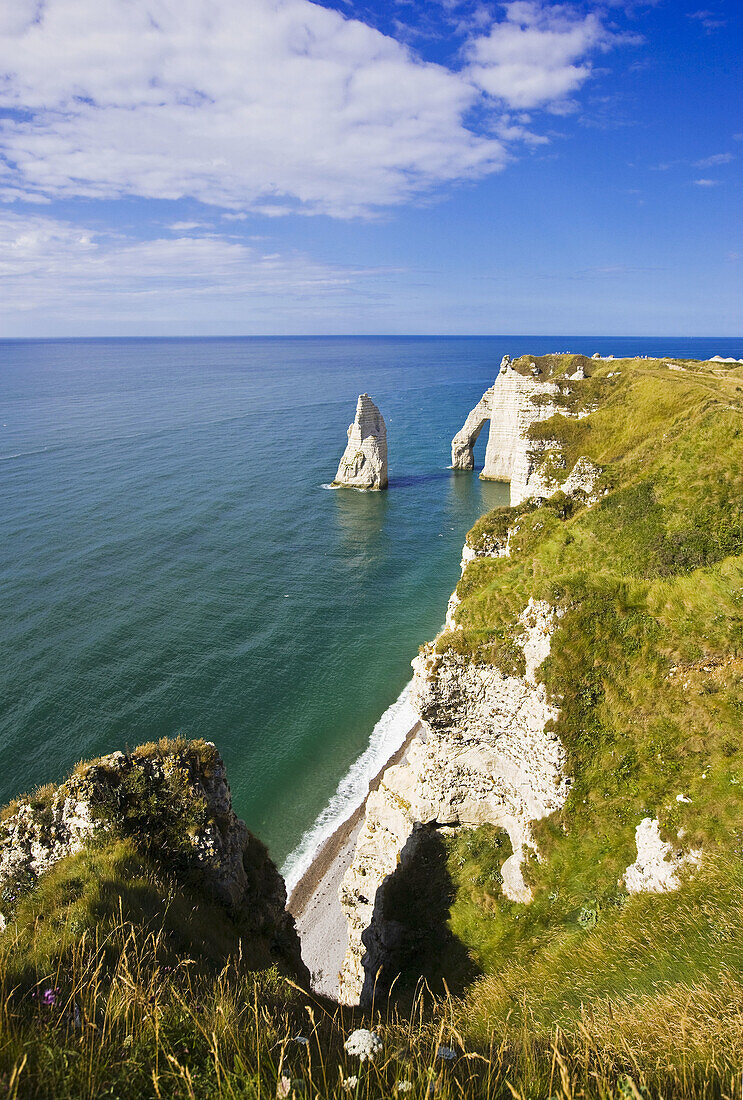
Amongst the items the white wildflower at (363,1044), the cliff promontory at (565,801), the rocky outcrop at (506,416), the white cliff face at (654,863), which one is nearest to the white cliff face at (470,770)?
the cliff promontory at (565,801)

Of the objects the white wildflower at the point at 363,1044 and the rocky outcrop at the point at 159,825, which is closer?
the white wildflower at the point at 363,1044

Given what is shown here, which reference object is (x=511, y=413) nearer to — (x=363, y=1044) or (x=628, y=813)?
(x=628, y=813)

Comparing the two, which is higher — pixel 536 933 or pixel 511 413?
pixel 511 413

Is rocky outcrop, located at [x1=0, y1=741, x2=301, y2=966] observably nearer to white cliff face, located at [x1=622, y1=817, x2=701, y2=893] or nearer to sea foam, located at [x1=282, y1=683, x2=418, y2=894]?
white cliff face, located at [x1=622, y1=817, x2=701, y2=893]

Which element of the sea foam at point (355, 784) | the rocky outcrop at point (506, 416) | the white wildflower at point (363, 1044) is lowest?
the sea foam at point (355, 784)

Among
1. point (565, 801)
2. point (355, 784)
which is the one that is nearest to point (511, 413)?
point (355, 784)

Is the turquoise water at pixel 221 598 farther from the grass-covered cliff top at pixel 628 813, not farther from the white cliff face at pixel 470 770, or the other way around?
the grass-covered cliff top at pixel 628 813

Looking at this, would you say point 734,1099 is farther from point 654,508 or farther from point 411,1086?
point 654,508

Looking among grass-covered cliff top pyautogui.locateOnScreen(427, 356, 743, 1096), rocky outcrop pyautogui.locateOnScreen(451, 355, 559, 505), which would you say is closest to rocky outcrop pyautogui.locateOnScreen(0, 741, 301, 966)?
grass-covered cliff top pyautogui.locateOnScreen(427, 356, 743, 1096)
